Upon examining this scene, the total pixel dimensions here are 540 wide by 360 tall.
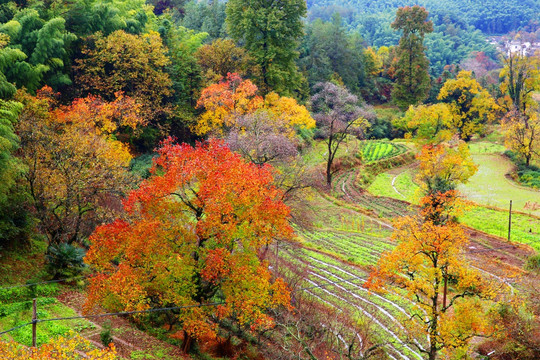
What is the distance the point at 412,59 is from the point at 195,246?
63.1 meters

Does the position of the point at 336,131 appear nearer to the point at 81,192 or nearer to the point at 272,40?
the point at 272,40

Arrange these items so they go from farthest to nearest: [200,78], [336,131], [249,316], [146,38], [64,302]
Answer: [336,131] < [200,78] < [146,38] < [64,302] < [249,316]

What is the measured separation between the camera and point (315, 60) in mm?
64062

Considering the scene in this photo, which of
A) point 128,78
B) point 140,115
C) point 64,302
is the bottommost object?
point 64,302

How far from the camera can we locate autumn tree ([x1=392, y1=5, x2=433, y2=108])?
70.8 metres

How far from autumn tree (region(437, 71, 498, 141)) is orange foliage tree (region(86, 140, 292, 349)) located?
164 feet

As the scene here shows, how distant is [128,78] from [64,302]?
17704 mm

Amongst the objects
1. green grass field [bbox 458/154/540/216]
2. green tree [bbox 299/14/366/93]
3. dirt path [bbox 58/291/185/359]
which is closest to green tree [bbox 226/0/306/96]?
green tree [bbox 299/14/366/93]

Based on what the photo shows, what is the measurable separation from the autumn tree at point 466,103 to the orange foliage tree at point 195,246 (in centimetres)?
4988

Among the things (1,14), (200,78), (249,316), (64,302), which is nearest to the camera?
(249,316)

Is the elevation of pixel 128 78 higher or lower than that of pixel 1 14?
lower

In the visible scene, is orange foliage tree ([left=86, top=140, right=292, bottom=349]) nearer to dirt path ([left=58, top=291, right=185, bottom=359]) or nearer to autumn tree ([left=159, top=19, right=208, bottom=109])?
dirt path ([left=58, top=291, right=185, bottom=359])

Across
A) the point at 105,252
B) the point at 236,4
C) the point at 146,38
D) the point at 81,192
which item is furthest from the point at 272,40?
the point at 105,252

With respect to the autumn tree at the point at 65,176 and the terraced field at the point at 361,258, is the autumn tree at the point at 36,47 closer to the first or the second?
the autumn tree at the point at 65,176
